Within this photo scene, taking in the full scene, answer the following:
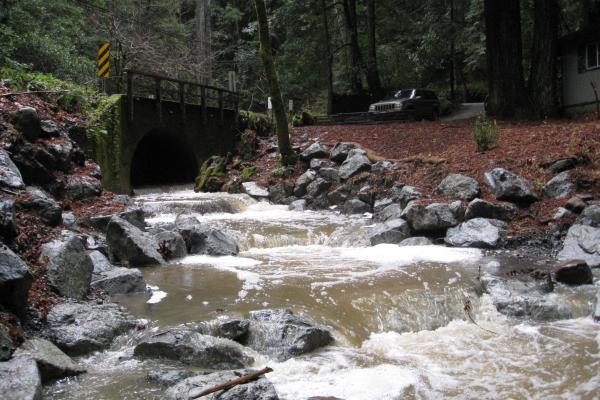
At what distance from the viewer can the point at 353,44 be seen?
25781mm

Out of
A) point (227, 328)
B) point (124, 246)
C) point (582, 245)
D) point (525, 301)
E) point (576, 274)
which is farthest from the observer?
point (582, 245)

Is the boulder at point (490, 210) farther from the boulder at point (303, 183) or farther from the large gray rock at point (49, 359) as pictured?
the large gray rock at point (49, 359)

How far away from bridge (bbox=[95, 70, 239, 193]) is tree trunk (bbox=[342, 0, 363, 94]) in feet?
26.0

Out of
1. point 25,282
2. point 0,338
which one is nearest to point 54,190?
point 25,282

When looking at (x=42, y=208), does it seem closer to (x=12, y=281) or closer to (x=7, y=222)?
(x=7, y=222)

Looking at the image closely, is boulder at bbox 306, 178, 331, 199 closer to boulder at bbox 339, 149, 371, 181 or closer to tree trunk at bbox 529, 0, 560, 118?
boulder at bbox 339, 149, 371, 181

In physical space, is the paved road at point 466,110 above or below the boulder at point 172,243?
above

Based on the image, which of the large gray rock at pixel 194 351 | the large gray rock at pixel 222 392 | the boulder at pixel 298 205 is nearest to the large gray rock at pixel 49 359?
the large gray rock at pixel 194 351

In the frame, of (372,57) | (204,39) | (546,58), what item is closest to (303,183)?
(546,58)

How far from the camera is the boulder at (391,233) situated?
9.81 m

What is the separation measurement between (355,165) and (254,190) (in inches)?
132

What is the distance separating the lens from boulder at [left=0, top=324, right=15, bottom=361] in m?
4.13

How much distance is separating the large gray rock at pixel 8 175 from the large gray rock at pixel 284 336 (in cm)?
414

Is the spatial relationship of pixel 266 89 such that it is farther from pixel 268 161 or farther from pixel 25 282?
pixel 25 282
